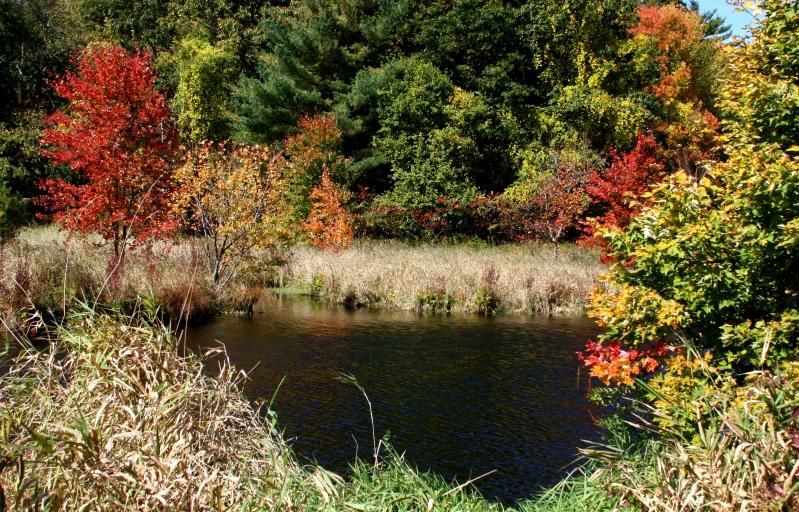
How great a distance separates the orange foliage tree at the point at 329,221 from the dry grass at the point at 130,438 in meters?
16.7

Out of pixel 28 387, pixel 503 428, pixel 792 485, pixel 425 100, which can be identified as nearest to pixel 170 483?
pixel 28 387

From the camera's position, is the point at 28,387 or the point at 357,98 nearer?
the point at 28,387

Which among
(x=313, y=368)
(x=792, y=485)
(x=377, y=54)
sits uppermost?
(x=377, y=54)

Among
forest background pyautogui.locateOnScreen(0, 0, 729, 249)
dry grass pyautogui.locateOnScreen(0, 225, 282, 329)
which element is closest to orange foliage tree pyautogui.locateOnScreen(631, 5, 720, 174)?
forest background pyautogui.locateOnScreen(0, 0, 729, 249)

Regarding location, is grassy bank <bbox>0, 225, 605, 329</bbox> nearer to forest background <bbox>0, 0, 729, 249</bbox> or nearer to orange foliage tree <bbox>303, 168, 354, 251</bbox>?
orange foliage tree <bbox>303, 168, 354, 251</bbox>

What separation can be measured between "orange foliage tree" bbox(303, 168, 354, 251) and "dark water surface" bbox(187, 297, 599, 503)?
638cm

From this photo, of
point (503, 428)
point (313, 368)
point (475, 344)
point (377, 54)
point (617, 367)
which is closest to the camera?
point (617, 367)

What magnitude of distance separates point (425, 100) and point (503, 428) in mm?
22192

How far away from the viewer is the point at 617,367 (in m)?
5.80

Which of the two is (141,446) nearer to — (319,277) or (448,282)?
(448,282)

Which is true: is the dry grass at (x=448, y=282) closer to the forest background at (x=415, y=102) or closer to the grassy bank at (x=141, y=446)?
the forest background at (x=415, y=102)

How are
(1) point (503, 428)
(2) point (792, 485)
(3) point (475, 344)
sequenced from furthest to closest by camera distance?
(3) point (475, 344), (1) point (503, 428), (2) point (792, 485)

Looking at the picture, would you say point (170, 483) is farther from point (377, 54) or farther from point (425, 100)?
point (377, 54)

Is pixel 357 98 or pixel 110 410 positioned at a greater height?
pixel 357 98
